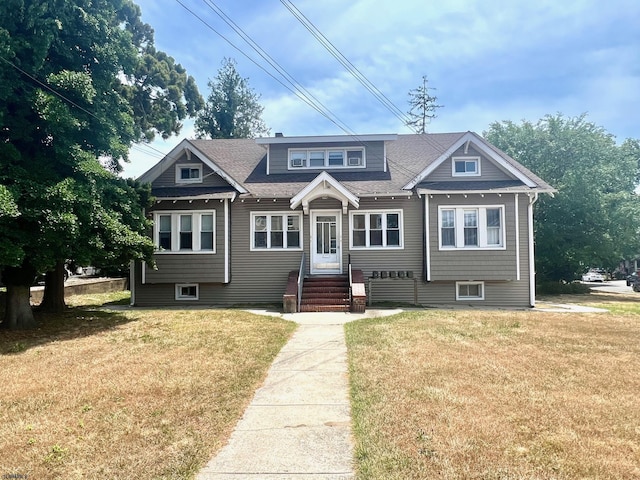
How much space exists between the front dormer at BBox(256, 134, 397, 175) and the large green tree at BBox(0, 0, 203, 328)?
20.7ft

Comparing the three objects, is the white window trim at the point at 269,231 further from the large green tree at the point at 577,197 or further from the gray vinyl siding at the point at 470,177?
the large green tree at the point at 577,197

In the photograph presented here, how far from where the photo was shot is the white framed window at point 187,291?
15.5 meters

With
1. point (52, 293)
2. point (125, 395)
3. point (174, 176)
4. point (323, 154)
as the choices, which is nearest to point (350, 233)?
point (323, 154)

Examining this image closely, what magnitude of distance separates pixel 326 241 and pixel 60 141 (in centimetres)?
918

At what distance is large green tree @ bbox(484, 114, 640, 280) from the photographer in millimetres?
21656

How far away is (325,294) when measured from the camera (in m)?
13.5

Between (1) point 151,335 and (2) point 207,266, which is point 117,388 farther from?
(2) point 207,266

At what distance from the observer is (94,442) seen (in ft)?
12.8

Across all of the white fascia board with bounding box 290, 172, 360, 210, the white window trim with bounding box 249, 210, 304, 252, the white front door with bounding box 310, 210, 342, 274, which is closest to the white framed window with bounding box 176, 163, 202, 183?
the white window trim with bounding box 249, 210, 304, 252

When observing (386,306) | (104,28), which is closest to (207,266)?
(386,306)

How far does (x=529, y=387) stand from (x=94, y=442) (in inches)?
211

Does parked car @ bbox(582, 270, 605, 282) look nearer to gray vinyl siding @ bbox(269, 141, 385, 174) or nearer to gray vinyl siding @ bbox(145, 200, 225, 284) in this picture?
gray vinyl siding @ bbox(269, 141, 385, 174)

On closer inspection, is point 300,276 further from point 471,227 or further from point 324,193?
point 471,227

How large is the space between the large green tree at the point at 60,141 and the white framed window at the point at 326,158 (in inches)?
273
